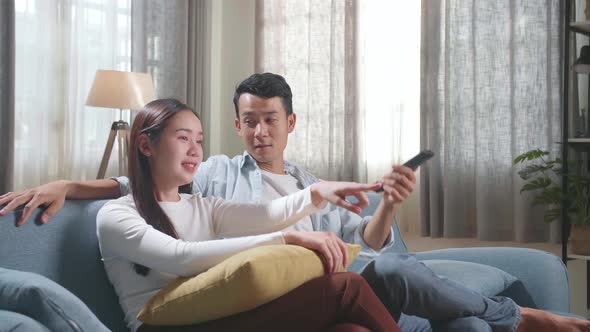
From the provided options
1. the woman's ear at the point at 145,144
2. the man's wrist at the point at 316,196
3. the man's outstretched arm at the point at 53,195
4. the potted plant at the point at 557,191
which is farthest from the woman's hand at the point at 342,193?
the potted plant at the point at 557,191

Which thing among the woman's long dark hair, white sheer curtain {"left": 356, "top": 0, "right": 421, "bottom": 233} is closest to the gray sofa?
the woman's long dark hair

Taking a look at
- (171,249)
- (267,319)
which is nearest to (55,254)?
(171,249)

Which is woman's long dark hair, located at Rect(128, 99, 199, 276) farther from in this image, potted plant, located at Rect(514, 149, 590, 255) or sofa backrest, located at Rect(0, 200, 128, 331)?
potted plant, located at Rect(514, 149, 590, 255)

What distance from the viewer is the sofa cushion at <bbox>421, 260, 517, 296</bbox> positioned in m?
2.16

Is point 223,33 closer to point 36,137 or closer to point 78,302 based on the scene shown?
point 36,137

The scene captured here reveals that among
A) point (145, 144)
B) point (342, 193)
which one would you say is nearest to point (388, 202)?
point (342, 193)

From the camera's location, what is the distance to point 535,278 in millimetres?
2414

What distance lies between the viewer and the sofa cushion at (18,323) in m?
1.36

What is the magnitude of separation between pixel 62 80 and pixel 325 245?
3.06 m

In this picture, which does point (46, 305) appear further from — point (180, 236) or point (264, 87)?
point (264, 87)

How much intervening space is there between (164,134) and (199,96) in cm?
307

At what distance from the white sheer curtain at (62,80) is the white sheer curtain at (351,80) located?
1.00 m

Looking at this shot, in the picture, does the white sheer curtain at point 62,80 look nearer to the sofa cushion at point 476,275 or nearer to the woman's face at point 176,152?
the woman's face at point 176,152

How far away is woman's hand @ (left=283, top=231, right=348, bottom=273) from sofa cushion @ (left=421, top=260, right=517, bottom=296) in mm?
544
